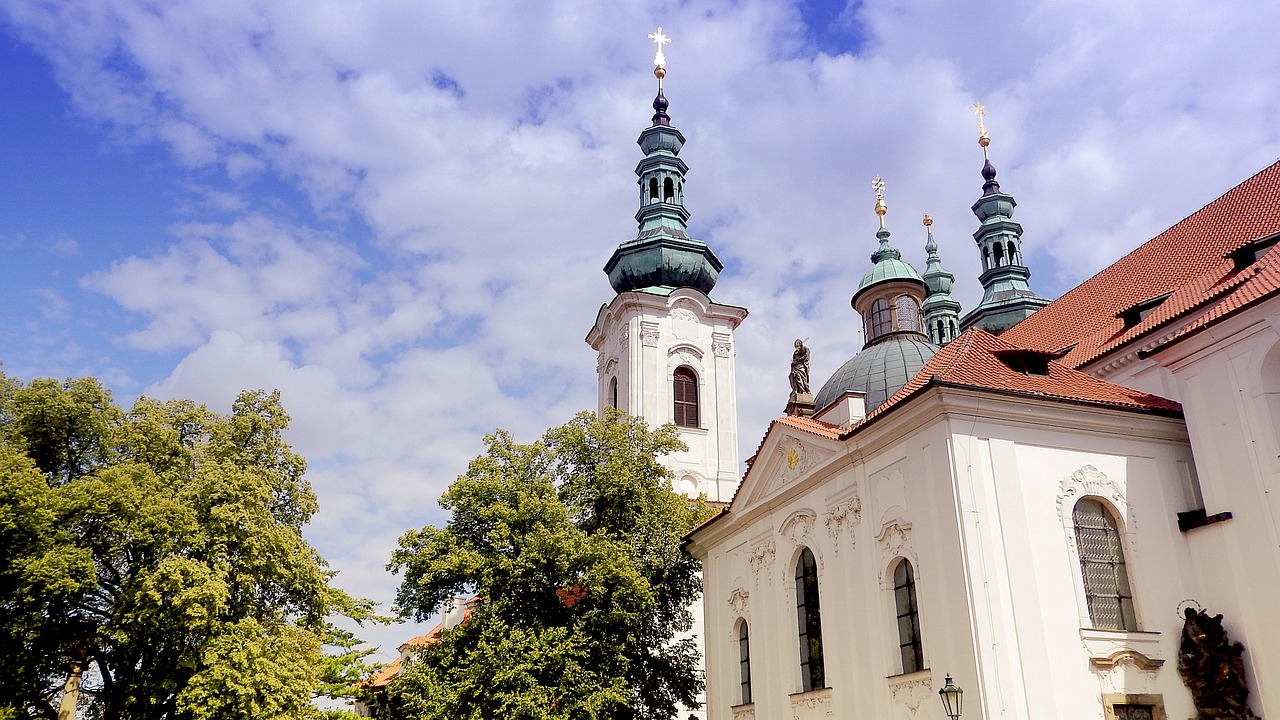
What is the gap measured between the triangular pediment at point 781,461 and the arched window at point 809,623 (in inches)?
63.2

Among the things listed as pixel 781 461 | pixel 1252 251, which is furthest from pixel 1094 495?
pixel 781 461

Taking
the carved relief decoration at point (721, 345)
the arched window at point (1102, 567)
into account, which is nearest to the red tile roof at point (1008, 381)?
the arched window at point (1102, 567)

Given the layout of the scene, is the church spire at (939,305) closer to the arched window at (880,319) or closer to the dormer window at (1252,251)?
the arched window at (880,319)

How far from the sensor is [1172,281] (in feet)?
72.6

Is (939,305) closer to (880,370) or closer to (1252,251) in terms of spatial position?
(880,370)

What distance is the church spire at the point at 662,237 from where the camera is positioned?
4206 cm

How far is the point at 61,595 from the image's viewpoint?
2173cm

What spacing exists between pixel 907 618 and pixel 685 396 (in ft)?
79.4

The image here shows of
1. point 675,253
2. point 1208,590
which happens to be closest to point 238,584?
point 1208,590

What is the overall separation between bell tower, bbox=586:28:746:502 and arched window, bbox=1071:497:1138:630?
71.9ft

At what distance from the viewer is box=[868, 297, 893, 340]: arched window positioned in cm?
3422

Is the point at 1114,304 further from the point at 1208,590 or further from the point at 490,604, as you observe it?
the point at 490,604

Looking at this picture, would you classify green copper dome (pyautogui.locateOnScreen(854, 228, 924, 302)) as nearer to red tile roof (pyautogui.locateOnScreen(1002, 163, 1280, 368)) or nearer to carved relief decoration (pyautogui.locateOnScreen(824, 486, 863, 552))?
red tile roof (pyautogui.locateOnScreen(1002, 163, 1280, 368))

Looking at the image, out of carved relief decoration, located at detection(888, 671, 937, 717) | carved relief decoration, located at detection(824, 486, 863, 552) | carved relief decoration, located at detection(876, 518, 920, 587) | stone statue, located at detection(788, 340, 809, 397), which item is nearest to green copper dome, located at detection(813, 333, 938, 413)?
stone statue, located at detection(788, 340, 809, 397)
